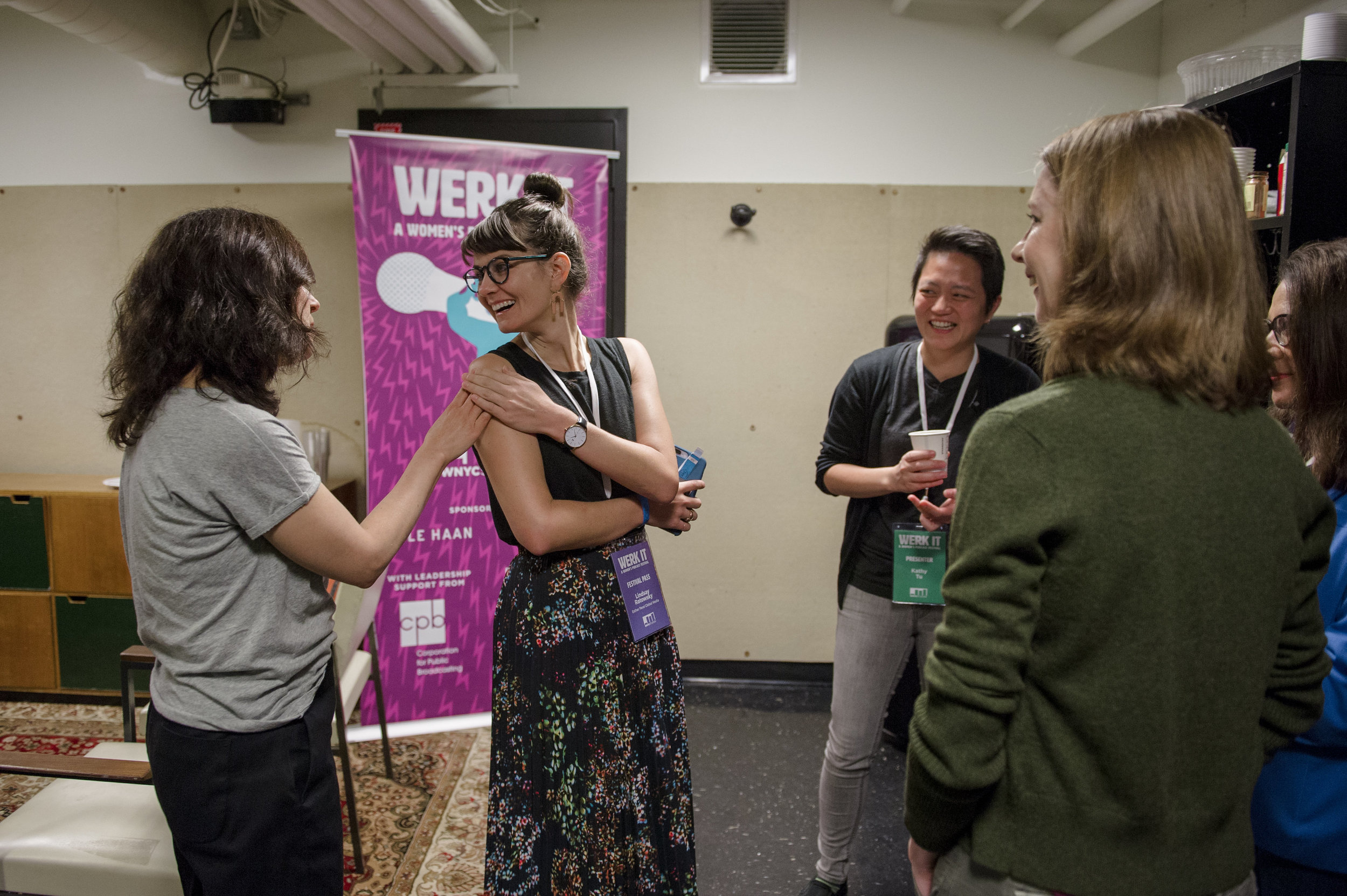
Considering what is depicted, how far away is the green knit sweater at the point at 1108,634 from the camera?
76 centimetres

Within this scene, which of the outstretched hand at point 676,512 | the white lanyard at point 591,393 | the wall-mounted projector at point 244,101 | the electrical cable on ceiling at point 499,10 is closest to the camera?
the white lanyard at point 591,393

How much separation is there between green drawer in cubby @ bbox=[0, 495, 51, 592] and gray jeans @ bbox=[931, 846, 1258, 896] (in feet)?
12.4

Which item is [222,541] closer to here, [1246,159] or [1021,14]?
[1246,159]

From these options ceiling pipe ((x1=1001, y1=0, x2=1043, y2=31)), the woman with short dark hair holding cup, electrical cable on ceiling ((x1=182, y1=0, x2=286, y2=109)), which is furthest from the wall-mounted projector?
ceiling pipe ((x1=1001, y1=0, x2=1043, y2=31))

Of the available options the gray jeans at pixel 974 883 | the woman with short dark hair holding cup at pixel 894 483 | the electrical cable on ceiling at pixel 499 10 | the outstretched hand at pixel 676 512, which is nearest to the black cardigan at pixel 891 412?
the woman with short dark hair holding cup at pixel 894 483

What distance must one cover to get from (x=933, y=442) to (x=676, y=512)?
1.88 feet

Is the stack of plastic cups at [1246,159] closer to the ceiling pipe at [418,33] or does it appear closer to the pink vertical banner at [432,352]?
the pink vertical banner at [432,352]

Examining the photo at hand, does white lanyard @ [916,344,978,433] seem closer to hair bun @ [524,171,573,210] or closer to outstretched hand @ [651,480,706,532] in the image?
outstretched hand @ [651,480,706,532]

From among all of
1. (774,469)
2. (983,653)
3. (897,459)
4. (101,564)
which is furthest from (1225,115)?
(101,564)

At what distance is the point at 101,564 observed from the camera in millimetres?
3258

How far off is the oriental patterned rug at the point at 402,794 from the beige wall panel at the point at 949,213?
8.62ft

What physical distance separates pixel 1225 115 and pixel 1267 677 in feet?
7.11

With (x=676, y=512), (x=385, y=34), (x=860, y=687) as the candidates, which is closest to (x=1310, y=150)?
(x=860, y=687)

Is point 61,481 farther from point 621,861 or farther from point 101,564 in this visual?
Result: point 621,861
